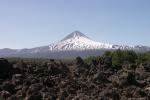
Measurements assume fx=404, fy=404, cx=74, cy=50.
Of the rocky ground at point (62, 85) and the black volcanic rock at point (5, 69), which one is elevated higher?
the black volcanic rock at point (5, 69)

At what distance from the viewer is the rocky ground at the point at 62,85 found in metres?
43.6

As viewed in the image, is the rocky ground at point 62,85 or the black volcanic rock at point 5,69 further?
the black volcanic rock at point 5,69

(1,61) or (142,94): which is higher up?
(1,61)

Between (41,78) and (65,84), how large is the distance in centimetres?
379

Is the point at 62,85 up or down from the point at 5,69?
down

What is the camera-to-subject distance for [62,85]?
4759 cm

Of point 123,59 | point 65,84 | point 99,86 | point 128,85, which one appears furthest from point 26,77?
point 123,59

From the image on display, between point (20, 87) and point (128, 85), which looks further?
point (128, 85)

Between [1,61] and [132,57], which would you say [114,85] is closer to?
[1,61]

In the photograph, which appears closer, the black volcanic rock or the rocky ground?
the rocky ground

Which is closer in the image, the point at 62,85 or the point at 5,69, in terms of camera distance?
the point at 62,85

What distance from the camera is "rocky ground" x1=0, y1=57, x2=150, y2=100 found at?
43.6 meters

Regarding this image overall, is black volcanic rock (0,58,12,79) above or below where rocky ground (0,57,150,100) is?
above

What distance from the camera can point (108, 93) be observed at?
4403 centimetres
